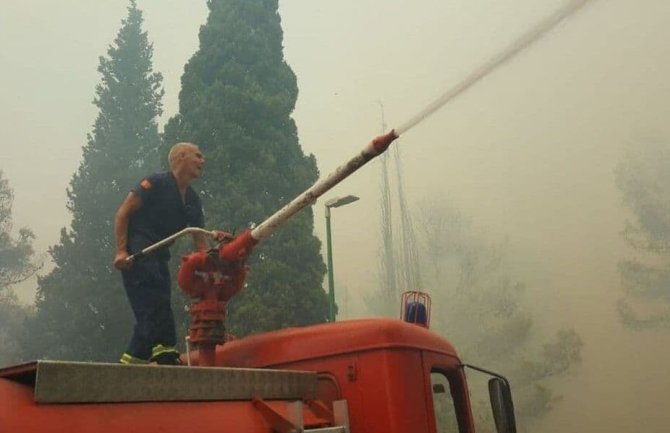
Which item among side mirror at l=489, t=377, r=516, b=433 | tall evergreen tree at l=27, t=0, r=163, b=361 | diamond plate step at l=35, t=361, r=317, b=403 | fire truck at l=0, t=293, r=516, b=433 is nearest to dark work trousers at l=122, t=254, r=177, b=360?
fire truck at l=0, t=293, r=516, b=433

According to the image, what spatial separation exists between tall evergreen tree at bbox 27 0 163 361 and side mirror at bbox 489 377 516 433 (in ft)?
55.3

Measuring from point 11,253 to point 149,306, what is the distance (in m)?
24.4

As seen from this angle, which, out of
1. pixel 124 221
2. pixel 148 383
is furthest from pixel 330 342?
pixel 124 221

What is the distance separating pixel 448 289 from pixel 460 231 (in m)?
3.09

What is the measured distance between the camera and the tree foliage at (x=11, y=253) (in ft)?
82.0

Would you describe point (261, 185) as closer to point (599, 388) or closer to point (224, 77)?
point (224, 77)

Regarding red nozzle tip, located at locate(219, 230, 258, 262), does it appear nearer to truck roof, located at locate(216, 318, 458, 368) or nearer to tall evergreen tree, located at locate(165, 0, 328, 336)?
truck roof, located at locate(216, 318, 458, 368)

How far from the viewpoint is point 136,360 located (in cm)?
406

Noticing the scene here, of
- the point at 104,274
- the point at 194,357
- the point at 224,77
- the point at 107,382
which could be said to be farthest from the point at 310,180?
the point at 107,382

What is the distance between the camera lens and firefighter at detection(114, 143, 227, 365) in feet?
13.5

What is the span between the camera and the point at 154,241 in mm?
4602

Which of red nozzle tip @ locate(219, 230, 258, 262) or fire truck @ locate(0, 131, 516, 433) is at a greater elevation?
red nozzle tip @ locate(219, 230, 258, 262)

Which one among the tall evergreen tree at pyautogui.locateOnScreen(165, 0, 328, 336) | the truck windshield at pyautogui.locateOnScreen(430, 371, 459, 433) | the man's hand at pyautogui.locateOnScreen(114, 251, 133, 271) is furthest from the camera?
the tall evergreen tree at pyautogui.locateOnScreen(165, 0, 328, 336)

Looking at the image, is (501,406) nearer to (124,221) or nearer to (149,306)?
(149,306)
